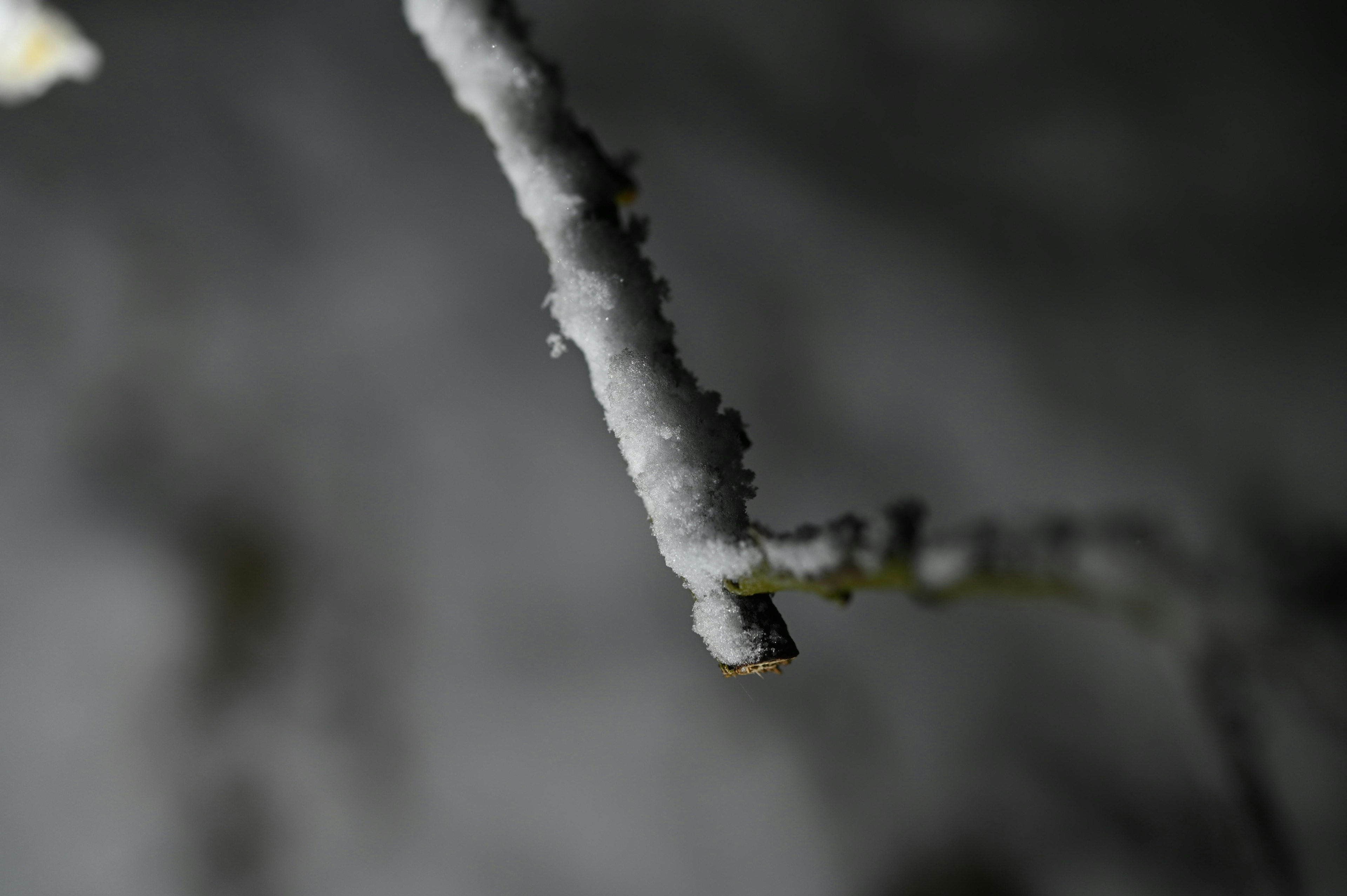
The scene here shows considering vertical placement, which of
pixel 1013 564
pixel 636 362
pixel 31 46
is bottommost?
pixel 1013 564

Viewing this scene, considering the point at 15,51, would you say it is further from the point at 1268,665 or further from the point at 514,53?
the point at 1268,665

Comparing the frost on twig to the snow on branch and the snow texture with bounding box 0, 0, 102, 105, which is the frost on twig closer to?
the snow on branch

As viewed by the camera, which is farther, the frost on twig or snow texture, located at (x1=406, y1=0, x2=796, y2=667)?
snow texture, located at (x1=406, y1=0, x2=796, y2=667)

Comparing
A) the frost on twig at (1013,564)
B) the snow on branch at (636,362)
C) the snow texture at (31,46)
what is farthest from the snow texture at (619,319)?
the snow texture at (31,46)

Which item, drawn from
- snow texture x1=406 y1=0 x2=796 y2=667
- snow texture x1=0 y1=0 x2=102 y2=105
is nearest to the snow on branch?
snow texture x1=406 y1=0 x2=796 y2=667

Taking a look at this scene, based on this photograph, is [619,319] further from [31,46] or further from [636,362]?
[31,46]

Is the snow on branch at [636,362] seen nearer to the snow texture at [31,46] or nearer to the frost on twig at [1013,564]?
the frost on twig at [1013,564]

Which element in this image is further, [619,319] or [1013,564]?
[619,319]

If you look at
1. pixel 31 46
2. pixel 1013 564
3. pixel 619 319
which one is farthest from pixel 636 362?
pixel 31 46

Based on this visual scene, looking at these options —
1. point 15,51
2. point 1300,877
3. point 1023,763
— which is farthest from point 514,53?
point 1023,763
